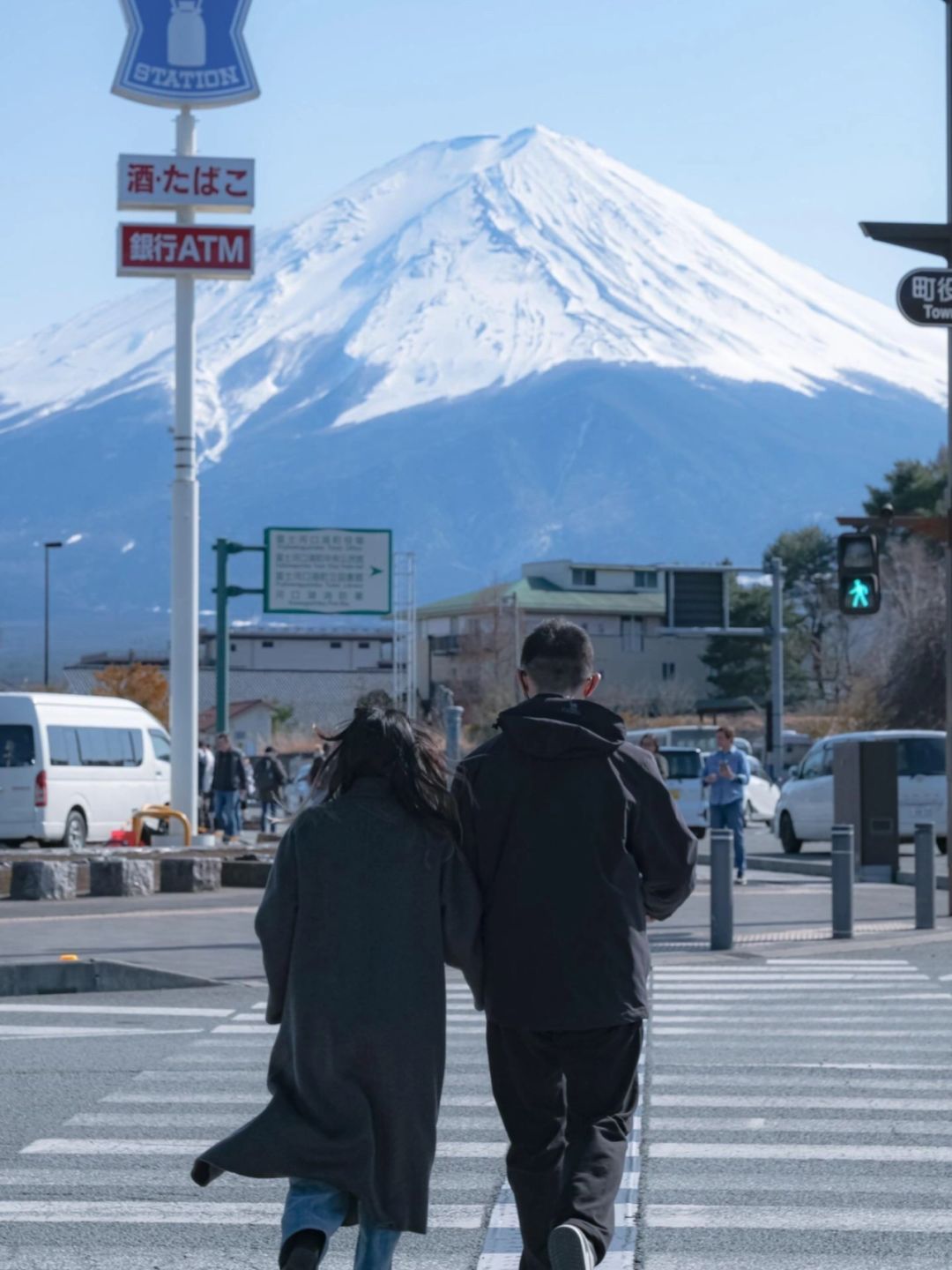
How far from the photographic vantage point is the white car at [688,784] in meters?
36.3

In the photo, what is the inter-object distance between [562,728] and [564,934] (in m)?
0.53

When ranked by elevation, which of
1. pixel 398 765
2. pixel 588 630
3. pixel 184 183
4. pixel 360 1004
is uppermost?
pixel 184 183

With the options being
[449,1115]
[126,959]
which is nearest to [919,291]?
[126,959]

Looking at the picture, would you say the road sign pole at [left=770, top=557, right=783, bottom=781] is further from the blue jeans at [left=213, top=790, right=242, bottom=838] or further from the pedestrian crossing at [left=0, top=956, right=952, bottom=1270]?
the pedestrian crossing at [left=0, top=956, right=952, bottom=1270]

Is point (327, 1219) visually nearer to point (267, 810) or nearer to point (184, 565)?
point (184, 565)

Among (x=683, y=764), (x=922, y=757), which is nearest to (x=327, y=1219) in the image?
(x=922, y=757)

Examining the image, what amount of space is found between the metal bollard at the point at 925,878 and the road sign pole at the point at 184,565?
44.5 feet

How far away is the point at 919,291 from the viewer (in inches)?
693

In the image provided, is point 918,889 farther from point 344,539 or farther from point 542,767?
point 344,539

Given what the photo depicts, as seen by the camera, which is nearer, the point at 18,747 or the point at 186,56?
the point at 18,747

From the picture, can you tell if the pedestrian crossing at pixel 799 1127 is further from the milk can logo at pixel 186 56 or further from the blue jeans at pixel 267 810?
the blue jeans at pixel 267 810

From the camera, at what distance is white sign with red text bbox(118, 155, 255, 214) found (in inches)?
1136

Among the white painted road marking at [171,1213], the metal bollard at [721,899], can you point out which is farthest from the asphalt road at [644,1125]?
the metal bollard at [721,899]

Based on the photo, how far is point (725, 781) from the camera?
21.9 metres
